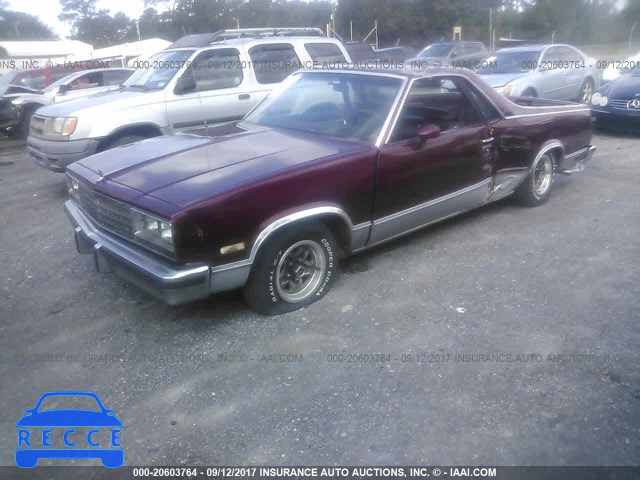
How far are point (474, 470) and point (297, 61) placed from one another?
6.74 m

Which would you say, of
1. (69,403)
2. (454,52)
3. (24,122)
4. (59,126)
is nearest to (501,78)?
(59,126)

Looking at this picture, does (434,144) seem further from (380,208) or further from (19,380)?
(19,380)

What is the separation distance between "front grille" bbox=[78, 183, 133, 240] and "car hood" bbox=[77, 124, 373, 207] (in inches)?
5.3

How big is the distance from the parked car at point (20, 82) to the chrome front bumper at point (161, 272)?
9.79 metres

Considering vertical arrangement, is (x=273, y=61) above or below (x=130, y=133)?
above

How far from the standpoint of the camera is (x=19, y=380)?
3289 millimetres

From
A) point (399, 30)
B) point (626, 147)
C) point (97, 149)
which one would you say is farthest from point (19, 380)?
point (399, 30)

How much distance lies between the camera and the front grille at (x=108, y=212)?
3574 mm

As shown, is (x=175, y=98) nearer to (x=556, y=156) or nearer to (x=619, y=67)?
(x=556, y=156)

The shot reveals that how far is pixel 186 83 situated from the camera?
287 inches

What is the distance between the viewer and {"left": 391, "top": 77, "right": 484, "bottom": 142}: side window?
Answer: 14.5ft

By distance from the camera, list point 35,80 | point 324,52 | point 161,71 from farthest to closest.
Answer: point 35,80 < point 324,52 < point 161,71

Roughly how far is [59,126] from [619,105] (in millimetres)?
8466

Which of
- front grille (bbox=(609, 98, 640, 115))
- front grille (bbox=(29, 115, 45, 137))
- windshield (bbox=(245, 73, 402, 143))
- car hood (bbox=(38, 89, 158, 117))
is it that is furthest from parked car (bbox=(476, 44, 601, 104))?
front grille (bbox=(29, 115, 45, 137))
